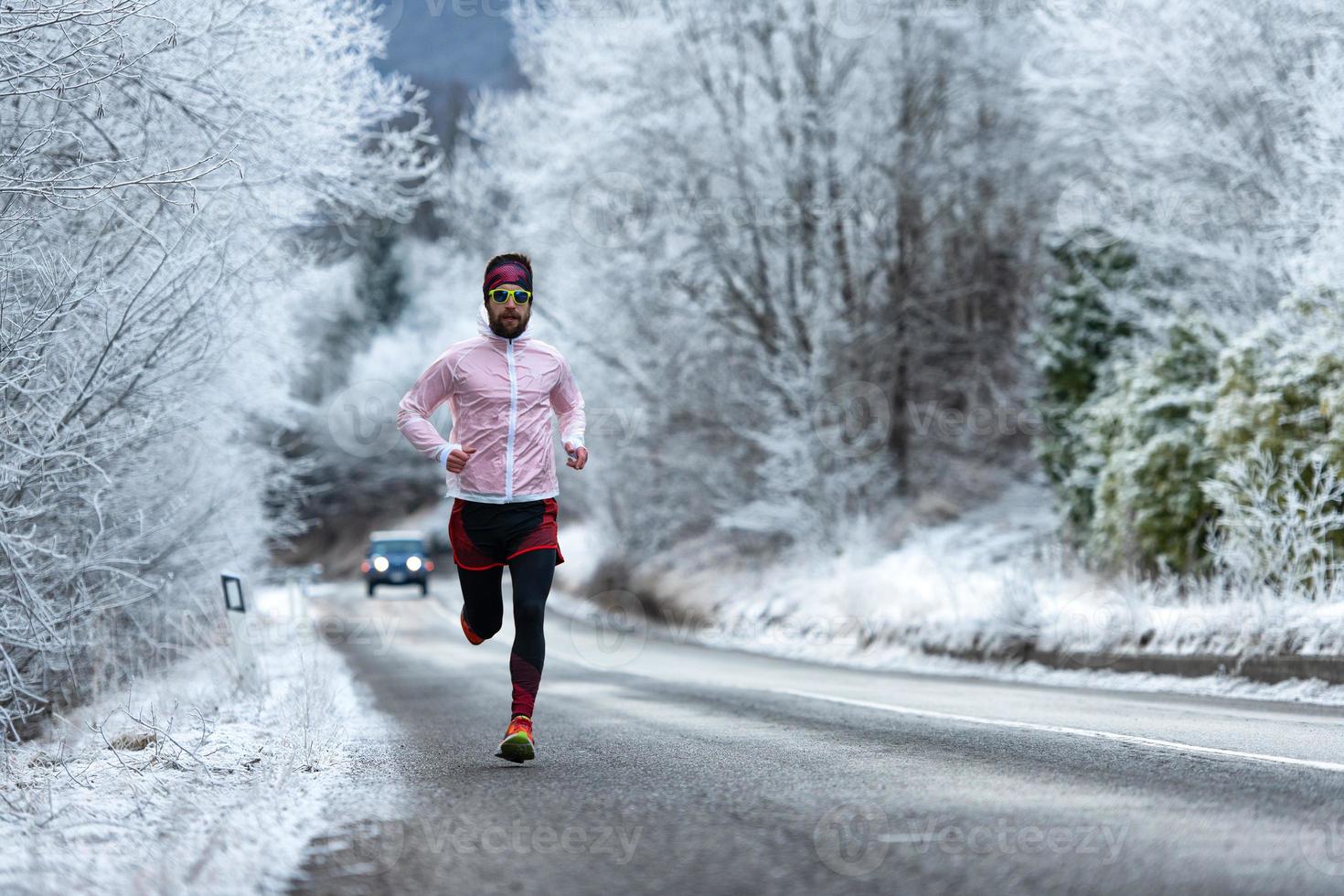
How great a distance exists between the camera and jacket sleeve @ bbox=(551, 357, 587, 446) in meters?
6.96

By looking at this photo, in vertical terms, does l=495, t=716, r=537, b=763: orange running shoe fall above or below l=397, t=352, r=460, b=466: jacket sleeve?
below

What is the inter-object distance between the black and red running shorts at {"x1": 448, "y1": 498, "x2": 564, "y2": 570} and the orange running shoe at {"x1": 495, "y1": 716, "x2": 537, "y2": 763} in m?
0.78

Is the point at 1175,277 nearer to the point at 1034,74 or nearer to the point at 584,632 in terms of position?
the point at 1034,74

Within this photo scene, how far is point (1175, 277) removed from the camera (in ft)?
70.6

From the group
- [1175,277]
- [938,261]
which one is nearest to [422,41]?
[938,261]

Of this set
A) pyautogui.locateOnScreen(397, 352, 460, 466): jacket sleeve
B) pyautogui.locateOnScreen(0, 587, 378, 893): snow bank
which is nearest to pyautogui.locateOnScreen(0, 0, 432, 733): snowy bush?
pyautogui.locateOnScreen(0, 587, 378, 893): snow bank

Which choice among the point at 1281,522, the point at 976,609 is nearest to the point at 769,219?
the point at 976,609

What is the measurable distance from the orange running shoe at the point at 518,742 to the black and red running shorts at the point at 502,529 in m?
0.78

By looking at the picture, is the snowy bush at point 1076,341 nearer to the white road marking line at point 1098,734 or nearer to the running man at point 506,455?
the white road marking line at point 1098,734

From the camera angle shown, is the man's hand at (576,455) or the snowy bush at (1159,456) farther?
the snowy bush at (1159,456)

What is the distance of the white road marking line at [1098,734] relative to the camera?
6102mm

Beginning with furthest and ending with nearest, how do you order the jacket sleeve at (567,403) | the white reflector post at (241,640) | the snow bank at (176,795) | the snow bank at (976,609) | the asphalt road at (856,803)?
the snow bank at (976,609)
the white reflector post at (241,640)
the jacket sleeve at (567,403)
the snow bank at (176,795)
the asphalt road at (856,803)

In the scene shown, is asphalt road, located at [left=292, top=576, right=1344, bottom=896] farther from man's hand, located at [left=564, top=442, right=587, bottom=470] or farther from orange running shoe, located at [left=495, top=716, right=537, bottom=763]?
man's hand, located at [left=564, top=442, right=587, bottom=470]

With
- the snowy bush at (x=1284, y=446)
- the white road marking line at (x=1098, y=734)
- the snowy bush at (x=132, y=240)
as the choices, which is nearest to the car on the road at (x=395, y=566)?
the snowy bush at (x=132, y=240)
